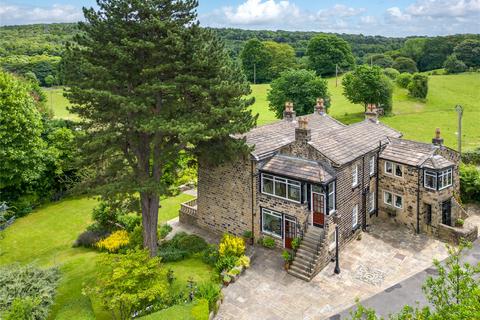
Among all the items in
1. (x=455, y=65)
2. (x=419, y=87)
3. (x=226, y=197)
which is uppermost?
(x=455, y=65)

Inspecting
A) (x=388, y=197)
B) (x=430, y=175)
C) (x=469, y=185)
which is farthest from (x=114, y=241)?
(x=469, y=185)

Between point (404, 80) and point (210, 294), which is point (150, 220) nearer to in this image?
point (210, 294)

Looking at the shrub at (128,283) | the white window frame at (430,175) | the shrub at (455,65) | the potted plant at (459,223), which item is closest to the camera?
the shrub at (128,283)

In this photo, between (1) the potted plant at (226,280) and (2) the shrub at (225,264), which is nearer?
(1) the potted plant at (226,280)

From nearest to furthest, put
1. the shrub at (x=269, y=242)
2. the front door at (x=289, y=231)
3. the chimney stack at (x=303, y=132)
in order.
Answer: the chimney stack at (x=303, y=132) < the front door at (x=289, y=231) < the shrub at (x=269, y=242)

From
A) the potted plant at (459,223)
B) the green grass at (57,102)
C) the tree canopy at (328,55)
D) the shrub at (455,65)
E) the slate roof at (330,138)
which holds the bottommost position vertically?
the potted plant at (459,223)

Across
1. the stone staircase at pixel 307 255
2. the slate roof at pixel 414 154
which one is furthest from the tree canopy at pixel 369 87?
the stone staircase at pixel 307 255

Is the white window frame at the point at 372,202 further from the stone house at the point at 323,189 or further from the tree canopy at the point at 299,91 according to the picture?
the tree canopy at the point at 299,91
